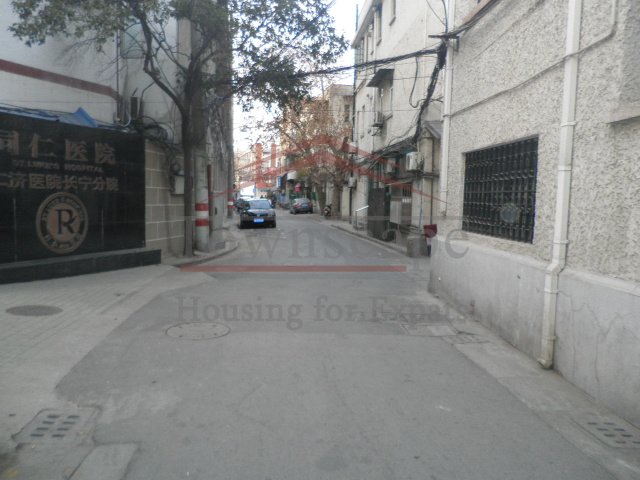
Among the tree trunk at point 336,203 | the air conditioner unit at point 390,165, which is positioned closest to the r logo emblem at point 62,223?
the air conditioner unit at point 390,165

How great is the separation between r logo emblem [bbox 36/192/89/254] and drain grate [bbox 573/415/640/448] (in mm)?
8918

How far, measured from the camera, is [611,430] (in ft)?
13.1

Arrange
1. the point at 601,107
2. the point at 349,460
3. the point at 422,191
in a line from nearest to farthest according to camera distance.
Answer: the point at 349,460, the point at 601,107, the point at 422,191

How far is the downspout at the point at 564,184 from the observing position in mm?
5020

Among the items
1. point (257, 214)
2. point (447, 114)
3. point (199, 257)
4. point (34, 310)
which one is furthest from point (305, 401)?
point (257, 214)

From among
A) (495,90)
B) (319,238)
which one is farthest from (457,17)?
(319,238)

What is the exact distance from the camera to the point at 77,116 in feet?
34.6

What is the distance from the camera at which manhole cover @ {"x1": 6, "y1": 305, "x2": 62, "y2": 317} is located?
6.99 m

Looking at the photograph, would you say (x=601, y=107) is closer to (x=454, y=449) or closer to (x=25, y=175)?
(x=454, y=449)

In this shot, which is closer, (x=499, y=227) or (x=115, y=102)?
(x=499, y=227)

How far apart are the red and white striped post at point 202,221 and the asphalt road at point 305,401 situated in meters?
5.84

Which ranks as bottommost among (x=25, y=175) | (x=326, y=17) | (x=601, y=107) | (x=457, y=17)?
(x=25, y=175)

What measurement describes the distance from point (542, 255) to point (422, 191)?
10.1m

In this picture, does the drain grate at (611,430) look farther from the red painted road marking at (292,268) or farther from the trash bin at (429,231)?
the trash bin at (429,231)
